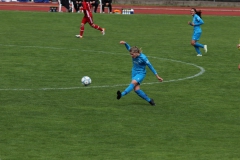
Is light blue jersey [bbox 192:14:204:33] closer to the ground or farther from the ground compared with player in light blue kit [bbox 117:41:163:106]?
closer to the ground

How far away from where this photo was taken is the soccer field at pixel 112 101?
17.5 meters

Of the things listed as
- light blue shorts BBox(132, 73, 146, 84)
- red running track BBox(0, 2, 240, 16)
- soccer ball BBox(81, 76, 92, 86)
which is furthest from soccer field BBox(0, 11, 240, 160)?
red running track BBox(0, 2, 240, 16)

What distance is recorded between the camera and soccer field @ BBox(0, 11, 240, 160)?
57.5 ft

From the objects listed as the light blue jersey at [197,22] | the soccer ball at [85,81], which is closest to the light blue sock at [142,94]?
the soccer ball at [85,81]

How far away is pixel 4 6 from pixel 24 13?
9.07 metres

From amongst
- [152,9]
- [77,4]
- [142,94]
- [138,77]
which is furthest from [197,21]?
[152,9]

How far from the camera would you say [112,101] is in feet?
77.9

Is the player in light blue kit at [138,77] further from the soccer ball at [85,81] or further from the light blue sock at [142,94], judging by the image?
the soccer ball at [85,81]

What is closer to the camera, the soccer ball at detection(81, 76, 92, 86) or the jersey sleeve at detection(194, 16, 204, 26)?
the soccer ball at detection(81, 76, 92, 86)

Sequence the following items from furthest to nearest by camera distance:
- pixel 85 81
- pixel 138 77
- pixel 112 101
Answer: pixel 85 81 < pixel 112 101 < pixel 138 77

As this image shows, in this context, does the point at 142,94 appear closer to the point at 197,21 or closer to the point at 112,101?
the point at 112,101

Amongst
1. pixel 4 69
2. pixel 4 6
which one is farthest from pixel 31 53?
pixel 4 6

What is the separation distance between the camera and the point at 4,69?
3066 centimetres

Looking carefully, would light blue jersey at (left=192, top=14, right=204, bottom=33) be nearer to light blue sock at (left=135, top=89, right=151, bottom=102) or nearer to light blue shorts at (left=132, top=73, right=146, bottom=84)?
light blue shorts at (left=132, top=73, right=146, bottom=84)
